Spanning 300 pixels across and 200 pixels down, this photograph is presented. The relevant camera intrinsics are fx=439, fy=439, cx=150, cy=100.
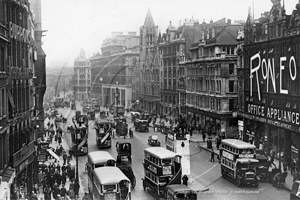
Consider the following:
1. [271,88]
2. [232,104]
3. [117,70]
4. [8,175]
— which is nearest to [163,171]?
[8,175]

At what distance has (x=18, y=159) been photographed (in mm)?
25125

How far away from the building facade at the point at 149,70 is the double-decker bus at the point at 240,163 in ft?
148

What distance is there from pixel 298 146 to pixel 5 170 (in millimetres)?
22179

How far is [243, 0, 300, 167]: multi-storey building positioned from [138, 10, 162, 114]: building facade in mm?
33296

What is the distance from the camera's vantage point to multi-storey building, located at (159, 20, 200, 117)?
7050 cm

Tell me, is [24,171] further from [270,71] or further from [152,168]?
[270,71]

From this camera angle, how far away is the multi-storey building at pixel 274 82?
3453cm

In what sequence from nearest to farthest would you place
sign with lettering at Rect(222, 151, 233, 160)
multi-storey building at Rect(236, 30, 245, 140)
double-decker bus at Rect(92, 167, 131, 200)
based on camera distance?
1. double-decker bus at Rect(92, 167, 131, 200)
2. sign with lettering at Rect(222, 151, 233, 160)
3. multi-storey building at Rect(236, 30, 245, 140)

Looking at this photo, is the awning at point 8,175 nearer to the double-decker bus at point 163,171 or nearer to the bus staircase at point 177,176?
the double-decker bus at point 163,171

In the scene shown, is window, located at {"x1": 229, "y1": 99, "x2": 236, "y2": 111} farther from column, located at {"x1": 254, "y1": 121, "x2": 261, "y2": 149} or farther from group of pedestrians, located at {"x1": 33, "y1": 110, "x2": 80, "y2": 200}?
group of pedestrians, located at {"x1": 33, "y1": 110, "x2": 80, "y2": 200}

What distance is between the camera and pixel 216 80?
183ft

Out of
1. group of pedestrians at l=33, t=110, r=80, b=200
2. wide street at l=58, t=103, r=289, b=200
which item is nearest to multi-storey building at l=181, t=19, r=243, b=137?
wide street at l=58, t=103, r=289, b=200

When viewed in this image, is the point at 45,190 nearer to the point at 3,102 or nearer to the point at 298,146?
the point at 3,102

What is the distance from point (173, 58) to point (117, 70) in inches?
489
